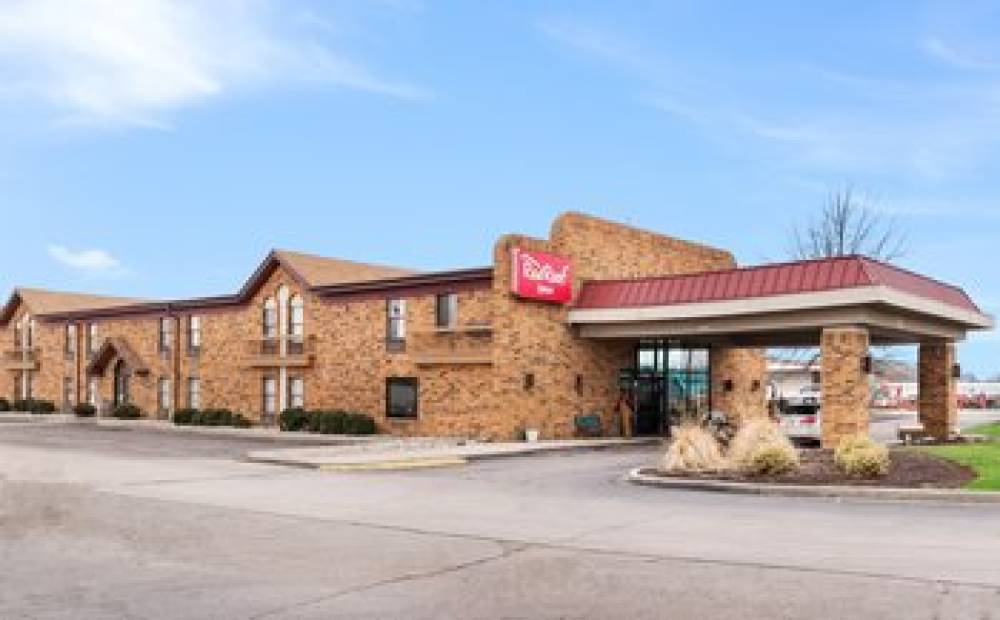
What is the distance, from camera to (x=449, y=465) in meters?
24.7

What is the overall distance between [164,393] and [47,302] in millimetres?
15715

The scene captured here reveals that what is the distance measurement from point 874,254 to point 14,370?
162 ft

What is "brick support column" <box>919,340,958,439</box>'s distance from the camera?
32.8m

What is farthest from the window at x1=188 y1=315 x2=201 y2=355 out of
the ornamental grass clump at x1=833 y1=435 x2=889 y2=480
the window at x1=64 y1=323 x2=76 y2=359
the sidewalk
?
the ornamental grass clump at x1=833 y1=435 x2=889 y2=480

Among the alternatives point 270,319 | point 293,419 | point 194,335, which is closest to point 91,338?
point 194,335

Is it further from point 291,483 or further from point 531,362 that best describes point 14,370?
point 291,483

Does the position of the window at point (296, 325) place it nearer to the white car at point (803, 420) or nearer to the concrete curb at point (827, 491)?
the white car at point (803, 420)

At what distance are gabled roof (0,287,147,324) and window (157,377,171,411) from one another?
10.5 metres

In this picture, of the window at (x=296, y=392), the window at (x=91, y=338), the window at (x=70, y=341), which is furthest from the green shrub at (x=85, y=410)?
the window at (x=296, y=392)

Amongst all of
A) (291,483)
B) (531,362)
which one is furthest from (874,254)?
(291,483)

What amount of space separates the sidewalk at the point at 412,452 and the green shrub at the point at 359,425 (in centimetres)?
354

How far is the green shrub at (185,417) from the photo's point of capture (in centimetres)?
4422

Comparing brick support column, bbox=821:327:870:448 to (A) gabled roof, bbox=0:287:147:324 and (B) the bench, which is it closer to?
(B) the bench

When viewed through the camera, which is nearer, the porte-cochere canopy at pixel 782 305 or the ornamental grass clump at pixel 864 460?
the ornamental grass clump at pixel 864 460
